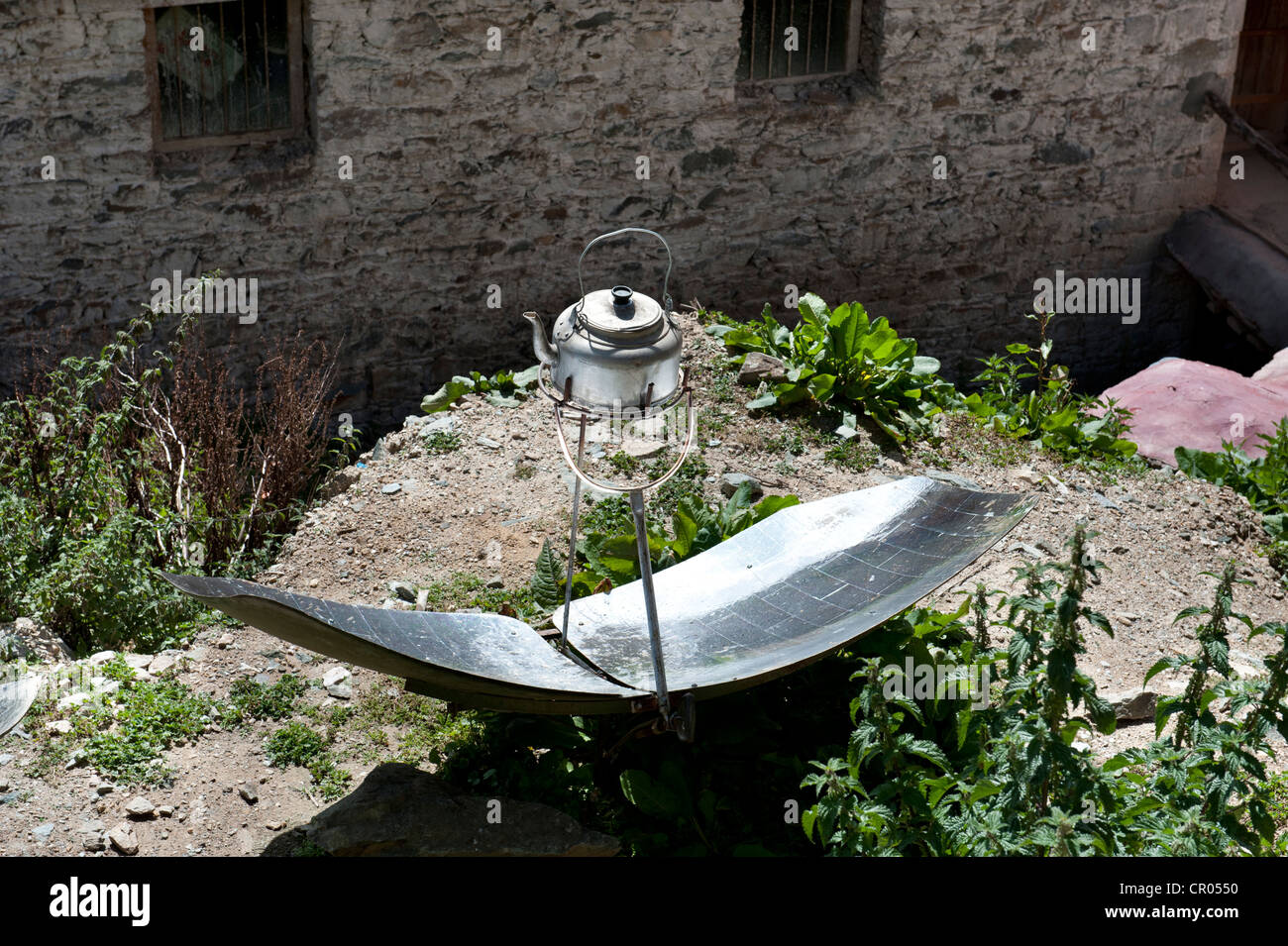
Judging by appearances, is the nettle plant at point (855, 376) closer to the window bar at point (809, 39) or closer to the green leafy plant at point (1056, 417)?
the green leafy plant at point (1056, 417)

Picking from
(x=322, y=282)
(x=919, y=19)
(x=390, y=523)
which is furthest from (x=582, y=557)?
(x=919, y=19)

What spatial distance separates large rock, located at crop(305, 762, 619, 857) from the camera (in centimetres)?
407

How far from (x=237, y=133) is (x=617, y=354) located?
170 inches

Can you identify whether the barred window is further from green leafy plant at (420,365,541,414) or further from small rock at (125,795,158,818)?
small rock at (125,795,158,818)

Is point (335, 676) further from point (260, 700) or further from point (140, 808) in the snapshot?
point (140, 808)

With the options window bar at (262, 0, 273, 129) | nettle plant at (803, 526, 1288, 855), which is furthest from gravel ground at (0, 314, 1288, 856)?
window bar at (262, 0, 273, 129)

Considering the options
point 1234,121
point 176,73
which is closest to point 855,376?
point 176,73

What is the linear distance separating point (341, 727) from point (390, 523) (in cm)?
138

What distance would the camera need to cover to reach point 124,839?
4.00m

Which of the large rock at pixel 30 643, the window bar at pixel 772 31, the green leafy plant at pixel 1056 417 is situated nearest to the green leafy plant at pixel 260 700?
the large rock at pixel 30 643

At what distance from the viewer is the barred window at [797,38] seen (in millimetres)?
7996

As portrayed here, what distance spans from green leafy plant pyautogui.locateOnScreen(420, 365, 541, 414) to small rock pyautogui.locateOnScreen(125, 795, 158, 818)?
3.06 m

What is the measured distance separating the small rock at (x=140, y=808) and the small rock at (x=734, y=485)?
2.74 m

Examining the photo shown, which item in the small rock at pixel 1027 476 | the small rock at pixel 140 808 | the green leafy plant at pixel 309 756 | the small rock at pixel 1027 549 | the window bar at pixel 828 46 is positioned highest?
the window bar at pixel 828 46
